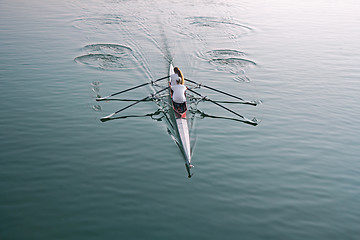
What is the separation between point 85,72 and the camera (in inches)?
1028

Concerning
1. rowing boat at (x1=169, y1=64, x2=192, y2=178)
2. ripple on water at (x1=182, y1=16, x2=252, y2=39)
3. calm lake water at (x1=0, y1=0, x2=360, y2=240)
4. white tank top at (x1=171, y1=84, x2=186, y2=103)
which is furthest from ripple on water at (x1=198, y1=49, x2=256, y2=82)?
rowing boat at (x1=169, y1=64, x2=192, y2=178)

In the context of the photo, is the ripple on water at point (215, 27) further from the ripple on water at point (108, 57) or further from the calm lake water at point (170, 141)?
the ripple on water at point (108, 57)

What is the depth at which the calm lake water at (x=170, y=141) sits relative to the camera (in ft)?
40.1

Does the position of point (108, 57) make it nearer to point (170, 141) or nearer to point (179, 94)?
point (179, 94)

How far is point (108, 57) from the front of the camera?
96.0 ft

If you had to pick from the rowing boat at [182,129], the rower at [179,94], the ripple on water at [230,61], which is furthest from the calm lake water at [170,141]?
the rower at [179,94]

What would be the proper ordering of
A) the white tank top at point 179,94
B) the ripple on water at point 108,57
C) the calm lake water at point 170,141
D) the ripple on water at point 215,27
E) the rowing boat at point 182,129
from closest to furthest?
the calm lake water at point 170,141 → the rowing boat at point 182,129 → the white tank top at point 179,94 → the ripple on water at point 108,57 → the ripple on water at point 215,27

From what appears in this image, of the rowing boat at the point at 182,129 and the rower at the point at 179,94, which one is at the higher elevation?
the rower at the point at 179,94

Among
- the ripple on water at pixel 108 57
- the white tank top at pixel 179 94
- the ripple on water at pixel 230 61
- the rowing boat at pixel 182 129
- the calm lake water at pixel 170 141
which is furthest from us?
the ripple on water at pixel 230 61

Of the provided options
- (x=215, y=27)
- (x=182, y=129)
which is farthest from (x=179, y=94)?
(x=215, y=27)

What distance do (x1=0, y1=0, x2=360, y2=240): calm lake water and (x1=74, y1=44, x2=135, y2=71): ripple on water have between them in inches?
8.3

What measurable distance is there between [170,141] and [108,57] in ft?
48.9

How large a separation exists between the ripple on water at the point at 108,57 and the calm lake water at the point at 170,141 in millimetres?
212

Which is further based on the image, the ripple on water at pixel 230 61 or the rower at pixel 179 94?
the ripple on water at pixel 230 61
